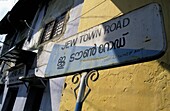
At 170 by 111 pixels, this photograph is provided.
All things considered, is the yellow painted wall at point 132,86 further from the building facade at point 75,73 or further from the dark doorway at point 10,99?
the dark doorway at point 10,99

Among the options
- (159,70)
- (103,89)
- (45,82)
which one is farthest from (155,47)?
(45,82)

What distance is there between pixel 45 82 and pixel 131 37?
11.3 feet

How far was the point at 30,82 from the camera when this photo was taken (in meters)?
5.07

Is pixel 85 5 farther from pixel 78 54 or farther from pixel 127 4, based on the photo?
pixel 78 54

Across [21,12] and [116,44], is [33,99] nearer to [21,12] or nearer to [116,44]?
[116,44]

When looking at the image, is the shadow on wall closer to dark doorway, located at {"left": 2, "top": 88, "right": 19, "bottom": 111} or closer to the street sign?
the street sign

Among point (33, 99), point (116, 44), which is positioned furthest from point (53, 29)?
point (116, 44)

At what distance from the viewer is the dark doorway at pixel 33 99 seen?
495cm

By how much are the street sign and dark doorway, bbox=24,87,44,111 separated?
3513 millimetres

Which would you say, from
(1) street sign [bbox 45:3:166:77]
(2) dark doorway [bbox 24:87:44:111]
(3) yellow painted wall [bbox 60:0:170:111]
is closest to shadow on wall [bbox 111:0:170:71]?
(3) yellow painted wall [bbox 60:0:170:111]

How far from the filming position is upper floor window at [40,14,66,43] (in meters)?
5.11

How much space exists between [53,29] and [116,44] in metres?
4.32

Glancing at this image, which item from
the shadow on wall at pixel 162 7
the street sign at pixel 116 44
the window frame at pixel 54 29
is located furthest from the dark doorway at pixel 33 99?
the street sign at pixel 116 44

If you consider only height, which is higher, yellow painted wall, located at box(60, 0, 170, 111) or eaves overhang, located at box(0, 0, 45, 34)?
eaves overhang, located at box(0, 0, 45, 34)
